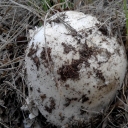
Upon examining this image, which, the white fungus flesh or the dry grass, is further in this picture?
the dry grass

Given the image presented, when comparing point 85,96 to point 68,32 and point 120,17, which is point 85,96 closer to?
point 68,32

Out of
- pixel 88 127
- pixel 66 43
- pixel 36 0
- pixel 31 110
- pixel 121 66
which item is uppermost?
pixel 36 0

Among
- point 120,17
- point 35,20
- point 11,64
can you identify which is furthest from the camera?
point 35,20

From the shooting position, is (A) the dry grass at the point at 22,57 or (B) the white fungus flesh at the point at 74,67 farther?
(A) the dry grass at the point at 22,57

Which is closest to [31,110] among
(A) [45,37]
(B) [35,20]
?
(A) [45,37]
